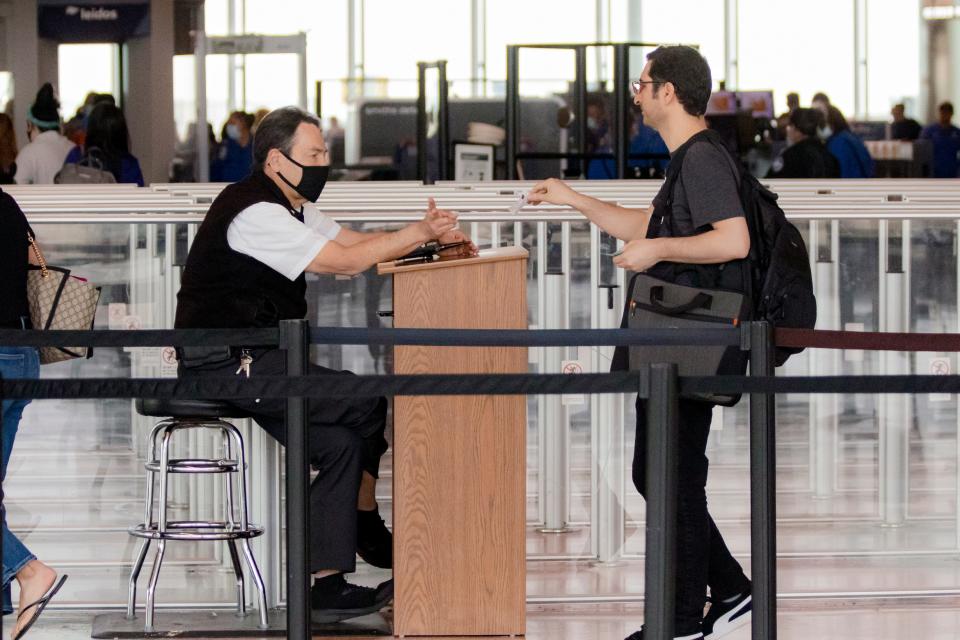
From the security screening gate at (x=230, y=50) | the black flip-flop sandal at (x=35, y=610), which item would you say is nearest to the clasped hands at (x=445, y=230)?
the black flip-flop sandal at (x=35, y=610)

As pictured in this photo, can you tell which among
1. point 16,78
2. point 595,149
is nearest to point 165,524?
point 595,149

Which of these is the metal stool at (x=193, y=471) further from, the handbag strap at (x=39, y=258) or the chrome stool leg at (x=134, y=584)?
the handbag strap at (x=39, y=258)

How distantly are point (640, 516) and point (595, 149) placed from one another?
7024mm

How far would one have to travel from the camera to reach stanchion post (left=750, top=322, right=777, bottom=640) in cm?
307

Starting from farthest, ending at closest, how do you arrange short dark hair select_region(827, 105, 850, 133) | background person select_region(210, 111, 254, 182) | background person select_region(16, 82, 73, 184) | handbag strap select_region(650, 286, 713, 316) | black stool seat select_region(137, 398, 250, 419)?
background person select_region(210, 111, 254, 182), short dark hair select_region(827, 105, 850, 133), background person select_region(16, 82, 73, 184), black stool seat select_region(137, 398, 250, 419), handbag strap select_region(650, 286, 713, 316)

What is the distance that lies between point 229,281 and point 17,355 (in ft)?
1.90

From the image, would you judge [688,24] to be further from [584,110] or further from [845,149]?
[584,110]

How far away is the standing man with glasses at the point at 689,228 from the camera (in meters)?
3.46

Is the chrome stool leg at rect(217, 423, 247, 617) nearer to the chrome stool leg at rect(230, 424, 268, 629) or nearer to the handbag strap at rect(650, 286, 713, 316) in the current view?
the chrome stool leg at rect(230, 424, 268, 629)

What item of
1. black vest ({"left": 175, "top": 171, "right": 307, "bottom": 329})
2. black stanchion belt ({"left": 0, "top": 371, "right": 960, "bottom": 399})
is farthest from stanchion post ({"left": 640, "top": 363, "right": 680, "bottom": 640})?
black vest ({"left": 175, "top": 171, "right": 307, "bottom": 329})

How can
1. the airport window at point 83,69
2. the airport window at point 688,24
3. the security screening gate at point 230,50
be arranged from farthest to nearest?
the airport window at point 688,24 < the airport window at point 83,69 < the security screening gate at point 230,50

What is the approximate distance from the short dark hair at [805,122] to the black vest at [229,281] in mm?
5835

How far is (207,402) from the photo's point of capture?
404 cm

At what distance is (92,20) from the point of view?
686 inches
